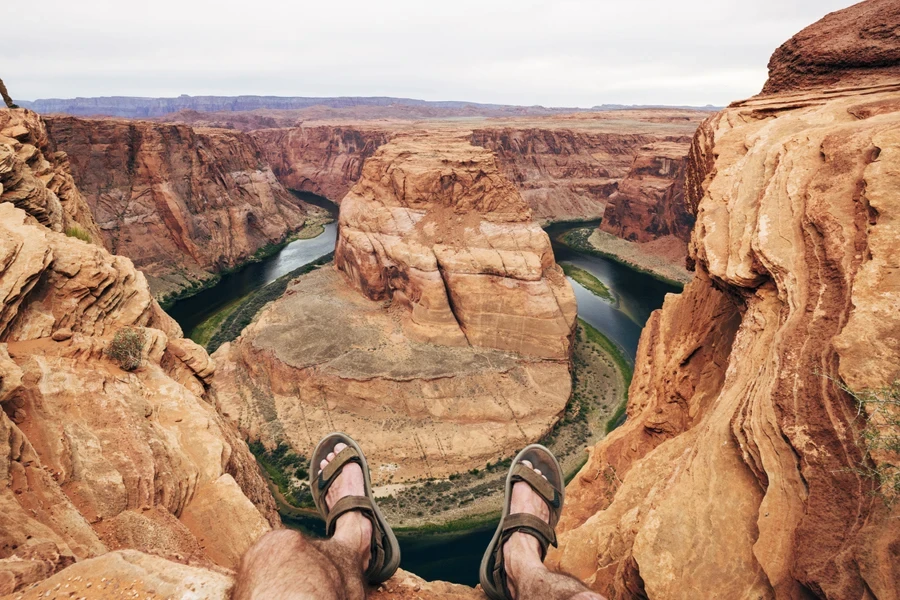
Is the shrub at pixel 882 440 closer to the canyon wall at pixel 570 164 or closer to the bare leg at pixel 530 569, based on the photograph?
the bare leg at pixel 530 569

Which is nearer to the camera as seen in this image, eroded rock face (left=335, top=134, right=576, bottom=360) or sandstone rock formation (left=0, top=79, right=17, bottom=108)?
sandstone rock formation (left=0, top=79, right=17, bottom=108)

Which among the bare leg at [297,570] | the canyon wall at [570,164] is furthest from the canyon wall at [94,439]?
the canyon wall at [570,164]

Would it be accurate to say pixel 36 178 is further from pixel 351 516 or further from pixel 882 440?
pixel 882 440

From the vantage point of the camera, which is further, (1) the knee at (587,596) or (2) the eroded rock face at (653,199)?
(2) the eroded rock face at (653,199)

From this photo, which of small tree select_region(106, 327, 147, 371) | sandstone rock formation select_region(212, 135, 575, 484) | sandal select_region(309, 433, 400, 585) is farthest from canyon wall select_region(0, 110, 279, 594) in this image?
sandstone rock formation select_region(212, 135, 575, 484)

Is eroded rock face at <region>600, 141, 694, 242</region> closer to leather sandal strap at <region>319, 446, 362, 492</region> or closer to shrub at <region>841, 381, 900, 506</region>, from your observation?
shrub at <region>841, 381, 900, 506</region>
